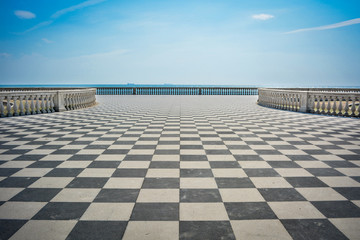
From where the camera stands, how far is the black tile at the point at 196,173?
151 inches

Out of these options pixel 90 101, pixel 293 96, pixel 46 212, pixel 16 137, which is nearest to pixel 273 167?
pixel 46 212

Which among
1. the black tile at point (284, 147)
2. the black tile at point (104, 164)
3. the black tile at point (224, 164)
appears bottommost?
the black tile at point (104, 164)

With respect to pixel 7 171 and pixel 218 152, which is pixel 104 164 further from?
pixel 218 152

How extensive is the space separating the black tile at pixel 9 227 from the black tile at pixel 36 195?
1.60 feet

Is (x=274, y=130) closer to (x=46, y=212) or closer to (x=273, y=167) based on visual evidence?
(x=273, y=167)

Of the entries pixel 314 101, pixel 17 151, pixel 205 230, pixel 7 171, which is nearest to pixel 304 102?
pixel 314 101

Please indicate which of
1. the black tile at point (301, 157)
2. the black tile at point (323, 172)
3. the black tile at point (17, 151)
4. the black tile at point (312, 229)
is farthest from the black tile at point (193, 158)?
the black tile at point (17, 151)

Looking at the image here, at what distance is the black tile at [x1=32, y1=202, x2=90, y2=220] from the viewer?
2.61 meters

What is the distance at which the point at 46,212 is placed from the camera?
2.71 m

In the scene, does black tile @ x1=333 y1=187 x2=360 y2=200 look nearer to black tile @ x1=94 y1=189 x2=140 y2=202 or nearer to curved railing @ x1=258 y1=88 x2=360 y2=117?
black tile @ x1=94 y1=189 x2=140 y2=202

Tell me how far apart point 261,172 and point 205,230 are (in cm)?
192

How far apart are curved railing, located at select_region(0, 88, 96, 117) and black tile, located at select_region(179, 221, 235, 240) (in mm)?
10576

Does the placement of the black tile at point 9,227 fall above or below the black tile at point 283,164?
below

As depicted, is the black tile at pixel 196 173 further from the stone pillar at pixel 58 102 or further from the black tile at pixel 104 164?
the stone pillar at pixel 58 102
